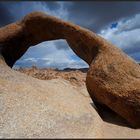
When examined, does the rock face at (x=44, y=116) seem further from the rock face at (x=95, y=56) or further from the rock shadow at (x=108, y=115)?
the rock face at (x=95, y=56)

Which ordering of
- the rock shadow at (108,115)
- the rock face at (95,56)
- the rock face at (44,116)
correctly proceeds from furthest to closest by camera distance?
1. the rock shadow at (108,115)
2. the rock face at (95,56)
3. the rock face at (44,116)

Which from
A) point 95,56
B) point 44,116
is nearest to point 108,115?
point 95,56

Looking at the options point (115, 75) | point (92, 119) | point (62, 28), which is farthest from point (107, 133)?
point (62, 28)

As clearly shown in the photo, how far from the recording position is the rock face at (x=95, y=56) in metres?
6.88

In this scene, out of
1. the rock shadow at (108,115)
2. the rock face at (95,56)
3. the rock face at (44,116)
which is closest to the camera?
the rock face at (44,116)

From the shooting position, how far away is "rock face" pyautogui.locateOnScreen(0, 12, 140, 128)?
6879 mm

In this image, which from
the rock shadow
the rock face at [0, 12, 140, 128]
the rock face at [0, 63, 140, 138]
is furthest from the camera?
the rock shadow

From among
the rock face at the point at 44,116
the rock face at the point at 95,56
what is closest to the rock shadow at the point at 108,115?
the rock face at the point at 44,116

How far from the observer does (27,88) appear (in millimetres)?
6613

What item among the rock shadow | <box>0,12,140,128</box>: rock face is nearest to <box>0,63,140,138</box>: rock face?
the rock shadow

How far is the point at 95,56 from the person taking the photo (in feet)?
26.0

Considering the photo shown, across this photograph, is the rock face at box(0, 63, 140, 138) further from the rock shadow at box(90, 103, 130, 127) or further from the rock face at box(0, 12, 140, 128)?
the rock face at box(0, 12, 140, 128)

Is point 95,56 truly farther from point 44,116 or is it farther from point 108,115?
point 44,116

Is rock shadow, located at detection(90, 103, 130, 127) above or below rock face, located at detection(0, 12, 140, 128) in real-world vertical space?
below
